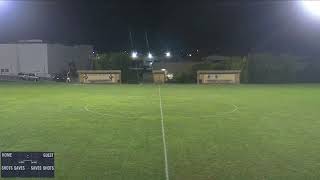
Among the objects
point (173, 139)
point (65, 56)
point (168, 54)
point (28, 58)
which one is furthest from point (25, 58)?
point (173, 139)

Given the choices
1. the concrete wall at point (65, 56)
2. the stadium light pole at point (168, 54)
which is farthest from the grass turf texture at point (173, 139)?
the stadium light pole at point (168, 54)

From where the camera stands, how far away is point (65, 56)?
5900 cm

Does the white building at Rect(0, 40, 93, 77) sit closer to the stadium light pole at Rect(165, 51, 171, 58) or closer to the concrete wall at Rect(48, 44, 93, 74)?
the concrete wall at Rect(48, 44, 93, 74)

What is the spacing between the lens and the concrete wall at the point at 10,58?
53844mm

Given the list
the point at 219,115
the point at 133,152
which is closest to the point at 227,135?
the point at 133,152

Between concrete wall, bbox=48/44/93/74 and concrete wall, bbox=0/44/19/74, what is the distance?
3.55 metres

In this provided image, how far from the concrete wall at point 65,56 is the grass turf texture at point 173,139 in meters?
35.5

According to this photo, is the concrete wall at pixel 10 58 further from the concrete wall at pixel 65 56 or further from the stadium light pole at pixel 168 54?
the stadium light pole at pixel 168 54

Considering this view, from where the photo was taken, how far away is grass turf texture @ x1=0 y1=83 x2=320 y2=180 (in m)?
8.61

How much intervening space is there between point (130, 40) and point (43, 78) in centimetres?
2141

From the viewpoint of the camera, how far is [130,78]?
43812 millimetres
